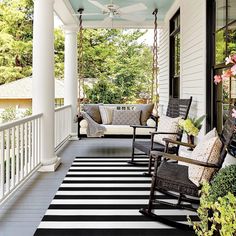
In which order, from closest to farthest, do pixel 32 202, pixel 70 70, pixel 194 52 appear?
pixel 32 202, pixel 194 52, pixel 70 70

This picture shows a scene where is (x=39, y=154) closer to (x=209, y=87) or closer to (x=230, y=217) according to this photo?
(x=209, y=87)

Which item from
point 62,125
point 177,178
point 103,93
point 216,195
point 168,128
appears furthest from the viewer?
point 103,93

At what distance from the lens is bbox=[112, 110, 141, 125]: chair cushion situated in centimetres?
854

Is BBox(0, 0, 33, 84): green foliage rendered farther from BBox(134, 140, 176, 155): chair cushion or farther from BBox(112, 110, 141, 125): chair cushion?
BBox(134, 140, 176, 155): chair cushion

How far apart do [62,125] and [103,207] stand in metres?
4.28

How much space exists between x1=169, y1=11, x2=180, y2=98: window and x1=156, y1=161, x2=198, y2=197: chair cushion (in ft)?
14.2

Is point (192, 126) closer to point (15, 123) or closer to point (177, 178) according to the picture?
point (177, 178)

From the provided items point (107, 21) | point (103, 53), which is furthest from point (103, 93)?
point (107, 21)

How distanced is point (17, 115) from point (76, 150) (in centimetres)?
837

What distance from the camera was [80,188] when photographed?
4281 mm

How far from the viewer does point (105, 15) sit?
811 cm

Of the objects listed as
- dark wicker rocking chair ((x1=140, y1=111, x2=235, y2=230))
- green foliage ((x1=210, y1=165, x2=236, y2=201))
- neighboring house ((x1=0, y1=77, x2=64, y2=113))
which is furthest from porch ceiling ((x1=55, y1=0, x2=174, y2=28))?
neighboring house ((x1=0, y1=77, x2=64, y2=113))

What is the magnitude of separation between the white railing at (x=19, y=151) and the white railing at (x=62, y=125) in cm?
184

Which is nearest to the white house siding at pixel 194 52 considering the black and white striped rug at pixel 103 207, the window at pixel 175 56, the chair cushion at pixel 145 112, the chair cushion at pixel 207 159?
the window at pixel 175 56
